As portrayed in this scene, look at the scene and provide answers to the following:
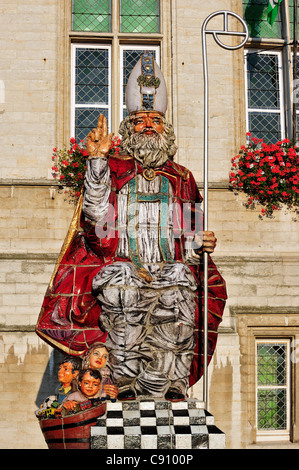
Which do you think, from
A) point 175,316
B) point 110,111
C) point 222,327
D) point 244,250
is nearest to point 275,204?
point 244,250

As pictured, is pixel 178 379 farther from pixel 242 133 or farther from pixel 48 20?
pixel 48 20

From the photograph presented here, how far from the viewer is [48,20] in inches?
427

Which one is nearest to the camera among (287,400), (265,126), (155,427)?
(155,427)

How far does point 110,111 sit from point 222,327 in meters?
2.84

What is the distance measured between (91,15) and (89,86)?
0.87 meters

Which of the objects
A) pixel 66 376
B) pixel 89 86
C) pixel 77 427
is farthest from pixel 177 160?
pixel 77 427

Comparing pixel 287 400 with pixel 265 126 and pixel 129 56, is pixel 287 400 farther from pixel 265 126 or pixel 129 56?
pixel 129 56

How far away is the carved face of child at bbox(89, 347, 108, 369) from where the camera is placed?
23.7ft

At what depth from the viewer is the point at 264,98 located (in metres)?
11.4

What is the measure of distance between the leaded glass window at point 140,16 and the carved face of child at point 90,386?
17.6 feet

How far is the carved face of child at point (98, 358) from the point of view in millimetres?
7234

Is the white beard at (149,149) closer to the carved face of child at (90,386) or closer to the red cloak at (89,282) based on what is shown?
the red cloak at (89,282)

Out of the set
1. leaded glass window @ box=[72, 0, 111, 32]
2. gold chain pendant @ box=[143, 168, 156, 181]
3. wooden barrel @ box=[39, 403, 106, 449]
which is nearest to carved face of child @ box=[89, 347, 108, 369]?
wooden barrel @ box=[39, 403, 106, 449]

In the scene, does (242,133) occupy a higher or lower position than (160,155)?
higher
